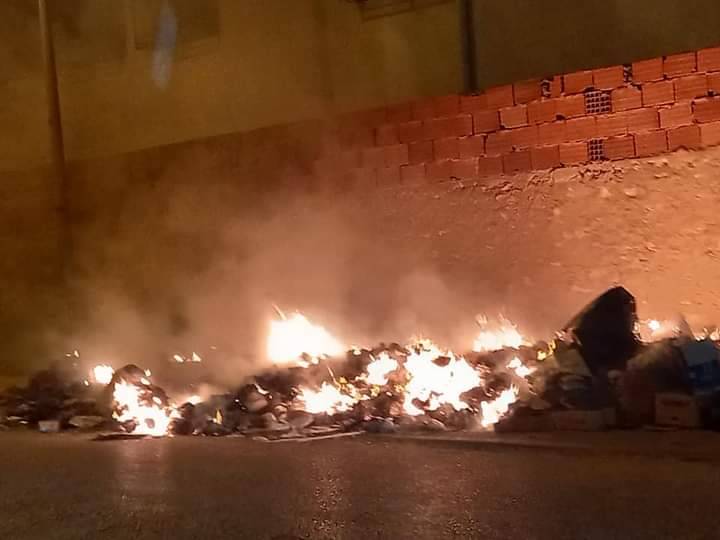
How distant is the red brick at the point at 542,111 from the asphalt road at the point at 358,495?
9.86 ft

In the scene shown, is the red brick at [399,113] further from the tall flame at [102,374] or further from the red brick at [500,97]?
the tall flame at [102,374]

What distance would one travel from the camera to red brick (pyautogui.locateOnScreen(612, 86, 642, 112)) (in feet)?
26.2

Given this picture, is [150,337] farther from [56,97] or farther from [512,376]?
[512,376]

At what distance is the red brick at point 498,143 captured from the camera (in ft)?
28.1

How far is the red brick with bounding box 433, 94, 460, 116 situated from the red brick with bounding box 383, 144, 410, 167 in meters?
0.44

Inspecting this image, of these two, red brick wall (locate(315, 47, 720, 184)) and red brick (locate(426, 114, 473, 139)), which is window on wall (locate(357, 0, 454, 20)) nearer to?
red brick wall (locate(315, 47, 720, 184))

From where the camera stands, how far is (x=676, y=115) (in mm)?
7848

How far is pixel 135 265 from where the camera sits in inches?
427

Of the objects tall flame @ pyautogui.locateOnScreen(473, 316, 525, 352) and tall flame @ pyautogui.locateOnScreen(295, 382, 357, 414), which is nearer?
tall flame @ pyautogui.locateOnScreen(295, 382, 357, 414)

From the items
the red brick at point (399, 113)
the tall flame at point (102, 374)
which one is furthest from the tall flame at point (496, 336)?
the tall flame at point (102, 374)

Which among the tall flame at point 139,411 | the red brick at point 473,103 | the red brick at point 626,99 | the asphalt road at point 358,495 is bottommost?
the asphalt road at point 358,495

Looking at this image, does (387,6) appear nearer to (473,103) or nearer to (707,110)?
(473,103)

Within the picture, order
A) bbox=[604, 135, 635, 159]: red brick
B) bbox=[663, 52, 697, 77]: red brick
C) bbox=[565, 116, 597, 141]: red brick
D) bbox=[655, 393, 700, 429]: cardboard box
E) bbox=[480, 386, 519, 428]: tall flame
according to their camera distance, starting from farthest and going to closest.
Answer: bbox=[565, 116, 597, 141]: red brick, bbox=[604, 135, 635, 159]: red brick, bbox=[663, 52, 697, 77]: red brick, bbox=[480, 386, 519, 428]: tall flame, bbox=[655, 393, 700, 429]: cardboard box

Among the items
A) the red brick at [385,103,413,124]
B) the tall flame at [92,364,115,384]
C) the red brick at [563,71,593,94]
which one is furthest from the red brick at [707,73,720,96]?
the tall flame at [92,364,115,384]
